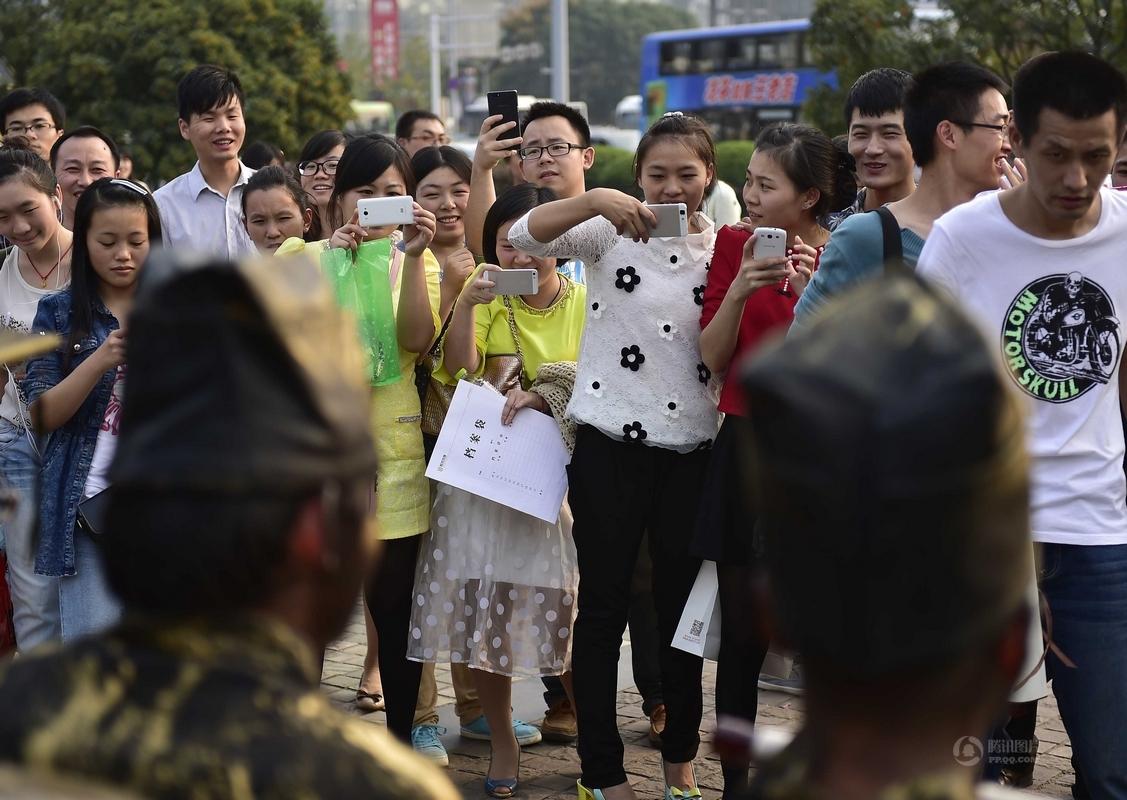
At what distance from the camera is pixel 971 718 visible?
4.99ft

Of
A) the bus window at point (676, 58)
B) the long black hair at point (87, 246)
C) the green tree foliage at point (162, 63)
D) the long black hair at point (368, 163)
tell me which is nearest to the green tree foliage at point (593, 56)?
the bus window at point (676, 58)

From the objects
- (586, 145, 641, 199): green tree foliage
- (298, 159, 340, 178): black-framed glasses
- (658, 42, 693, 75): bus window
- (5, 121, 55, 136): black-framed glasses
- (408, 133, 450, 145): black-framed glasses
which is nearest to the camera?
(298, 159, 340, 178): black-framed glasses

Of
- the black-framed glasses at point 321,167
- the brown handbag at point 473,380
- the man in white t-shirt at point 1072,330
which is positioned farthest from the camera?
the black-framed glasses at point 321,167

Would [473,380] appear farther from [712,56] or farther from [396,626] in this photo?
[712,56]

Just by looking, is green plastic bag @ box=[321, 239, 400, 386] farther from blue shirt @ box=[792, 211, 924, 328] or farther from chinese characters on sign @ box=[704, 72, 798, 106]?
chinese characters on sign @ box=[704, 72, 798, 106]

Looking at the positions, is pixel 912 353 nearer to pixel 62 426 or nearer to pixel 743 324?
pixel 743 324

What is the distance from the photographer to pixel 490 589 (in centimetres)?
512

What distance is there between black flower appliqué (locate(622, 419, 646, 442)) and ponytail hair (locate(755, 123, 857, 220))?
87 centimetres

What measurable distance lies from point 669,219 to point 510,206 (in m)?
1.04

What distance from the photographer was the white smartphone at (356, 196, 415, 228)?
483 centimetres

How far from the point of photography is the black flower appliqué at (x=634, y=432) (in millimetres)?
4594

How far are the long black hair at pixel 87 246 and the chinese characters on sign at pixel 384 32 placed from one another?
2218 inches

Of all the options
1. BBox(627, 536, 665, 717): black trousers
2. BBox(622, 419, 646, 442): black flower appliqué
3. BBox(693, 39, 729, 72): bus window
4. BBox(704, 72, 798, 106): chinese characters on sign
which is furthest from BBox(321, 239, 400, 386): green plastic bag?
BBox(693, 39, 729, 72): bus window

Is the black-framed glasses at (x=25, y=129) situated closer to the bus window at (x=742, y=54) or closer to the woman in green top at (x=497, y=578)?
the woman in green top at (x=497, y=578)
